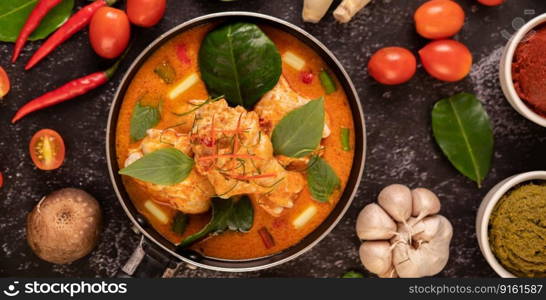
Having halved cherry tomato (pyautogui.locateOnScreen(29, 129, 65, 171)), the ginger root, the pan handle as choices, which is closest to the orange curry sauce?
the pan handle

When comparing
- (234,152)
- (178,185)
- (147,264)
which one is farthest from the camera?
(147,264)

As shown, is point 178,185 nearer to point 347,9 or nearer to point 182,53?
point 182,53

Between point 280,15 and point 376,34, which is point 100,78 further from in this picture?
point 376,34

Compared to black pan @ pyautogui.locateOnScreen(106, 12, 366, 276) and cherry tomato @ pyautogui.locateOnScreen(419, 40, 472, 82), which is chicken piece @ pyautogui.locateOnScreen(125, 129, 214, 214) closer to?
black pan @ pyautogui.locateOnScreen(106, 12, 366, 276)

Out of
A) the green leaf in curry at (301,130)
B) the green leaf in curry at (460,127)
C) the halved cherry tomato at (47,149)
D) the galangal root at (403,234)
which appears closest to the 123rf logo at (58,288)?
the halved cherry tomato at (47,149)

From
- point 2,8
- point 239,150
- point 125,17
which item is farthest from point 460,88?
point 2,8

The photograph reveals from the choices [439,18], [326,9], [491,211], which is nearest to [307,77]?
[326,9]

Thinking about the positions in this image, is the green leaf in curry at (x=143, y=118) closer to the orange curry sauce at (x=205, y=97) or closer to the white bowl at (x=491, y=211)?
the orange curry sauce at (x=205, y=97)
